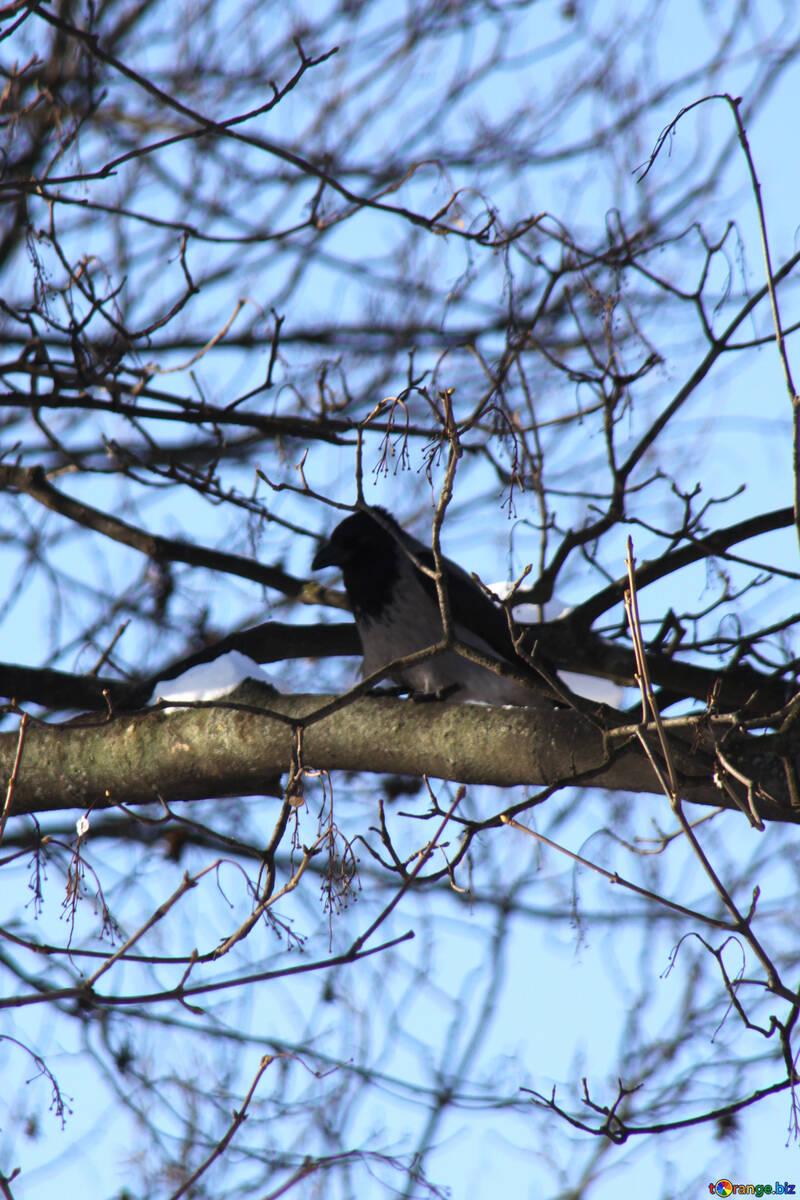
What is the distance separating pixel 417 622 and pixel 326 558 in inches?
24.6

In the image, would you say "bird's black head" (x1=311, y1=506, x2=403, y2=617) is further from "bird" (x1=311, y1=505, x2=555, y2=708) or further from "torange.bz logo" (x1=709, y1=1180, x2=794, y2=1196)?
"torange.bz logo" (x1=709, y1=1180, x2=794, y2=1196)

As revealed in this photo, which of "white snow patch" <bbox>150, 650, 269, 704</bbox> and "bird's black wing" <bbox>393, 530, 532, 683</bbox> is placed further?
"bird's black wing" <bbox>393, 530, 532, 683</bbox>

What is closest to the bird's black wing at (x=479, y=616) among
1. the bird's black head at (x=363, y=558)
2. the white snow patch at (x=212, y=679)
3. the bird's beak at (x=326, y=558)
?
the bird's black head at (x=363, y=558)

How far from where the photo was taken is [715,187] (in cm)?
725

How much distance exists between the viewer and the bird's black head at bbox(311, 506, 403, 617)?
5539mm

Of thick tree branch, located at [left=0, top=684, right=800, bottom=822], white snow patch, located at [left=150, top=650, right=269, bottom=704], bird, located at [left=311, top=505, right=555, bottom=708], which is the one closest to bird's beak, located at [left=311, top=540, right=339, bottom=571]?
bird, located at [left=311, top=505, right=555, bottom=708]

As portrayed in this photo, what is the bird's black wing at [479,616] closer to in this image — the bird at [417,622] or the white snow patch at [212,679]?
the bird at [417,622]

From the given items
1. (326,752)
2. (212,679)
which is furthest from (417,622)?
(326,752)

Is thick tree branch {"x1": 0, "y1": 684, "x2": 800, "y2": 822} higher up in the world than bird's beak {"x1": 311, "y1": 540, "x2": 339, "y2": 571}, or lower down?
lower down

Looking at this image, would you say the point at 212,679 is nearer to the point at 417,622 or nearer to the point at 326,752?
the point at 326,752

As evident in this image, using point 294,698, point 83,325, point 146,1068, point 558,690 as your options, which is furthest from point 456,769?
point 146,1068

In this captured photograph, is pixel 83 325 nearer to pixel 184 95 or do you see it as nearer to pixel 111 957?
pixel 111 957

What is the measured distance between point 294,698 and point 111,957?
1.37 metres

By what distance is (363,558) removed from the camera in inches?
228
